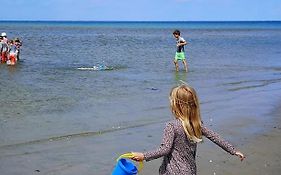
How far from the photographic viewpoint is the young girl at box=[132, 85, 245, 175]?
3744 millimetres

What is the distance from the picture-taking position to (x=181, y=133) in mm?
3777

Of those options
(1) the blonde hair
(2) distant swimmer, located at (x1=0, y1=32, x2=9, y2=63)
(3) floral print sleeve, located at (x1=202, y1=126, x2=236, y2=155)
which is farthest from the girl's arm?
(2) distant swimmer, located at (x1=0, y1=32, x2=9, y2=63)

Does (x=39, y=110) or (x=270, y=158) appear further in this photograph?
(x=39, y=110)

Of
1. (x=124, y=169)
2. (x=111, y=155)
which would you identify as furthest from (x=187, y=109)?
(x=111, y=155)

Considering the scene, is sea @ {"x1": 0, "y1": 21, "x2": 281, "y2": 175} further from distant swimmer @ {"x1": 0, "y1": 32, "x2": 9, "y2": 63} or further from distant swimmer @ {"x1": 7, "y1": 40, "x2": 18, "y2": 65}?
distant swimmer @ {"x1": 0, "y1": 32, "x2": 9, "y2": 63}

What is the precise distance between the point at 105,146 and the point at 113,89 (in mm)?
5979

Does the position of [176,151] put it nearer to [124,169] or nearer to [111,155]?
[124,169]

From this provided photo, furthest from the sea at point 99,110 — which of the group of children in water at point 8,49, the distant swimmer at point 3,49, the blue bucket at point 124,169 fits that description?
the distant swimmer at point 3,49

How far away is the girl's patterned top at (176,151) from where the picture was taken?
377 centimetres

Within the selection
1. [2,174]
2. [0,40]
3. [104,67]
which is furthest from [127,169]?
[0,40]

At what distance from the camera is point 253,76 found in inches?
675

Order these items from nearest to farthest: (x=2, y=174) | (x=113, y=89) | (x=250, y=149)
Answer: (x=2, y=174)
(x=250, y=149)
(x=113, y=89)

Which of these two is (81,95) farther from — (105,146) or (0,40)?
(0,40)

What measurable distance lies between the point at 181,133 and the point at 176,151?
0.16 metres
